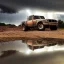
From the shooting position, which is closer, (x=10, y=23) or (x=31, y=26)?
(x=10, y=23)

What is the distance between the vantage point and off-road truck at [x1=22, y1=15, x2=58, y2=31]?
37.6ft

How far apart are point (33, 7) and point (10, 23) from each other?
4.78 ft

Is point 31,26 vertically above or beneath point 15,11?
beneath

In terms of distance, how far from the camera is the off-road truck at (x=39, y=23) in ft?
37.6

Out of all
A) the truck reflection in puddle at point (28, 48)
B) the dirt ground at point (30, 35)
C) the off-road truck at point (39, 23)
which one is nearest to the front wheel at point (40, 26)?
the off-road truck at point (39, 23)

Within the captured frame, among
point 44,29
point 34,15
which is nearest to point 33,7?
point 34,15

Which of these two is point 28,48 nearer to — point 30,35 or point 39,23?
point 30,35

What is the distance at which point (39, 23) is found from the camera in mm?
11695

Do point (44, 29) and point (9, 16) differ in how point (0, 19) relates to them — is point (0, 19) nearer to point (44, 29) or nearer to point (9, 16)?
point (9, 16)

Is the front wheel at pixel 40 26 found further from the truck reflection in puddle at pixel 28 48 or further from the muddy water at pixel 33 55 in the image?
the muddy water at pixel 33 55

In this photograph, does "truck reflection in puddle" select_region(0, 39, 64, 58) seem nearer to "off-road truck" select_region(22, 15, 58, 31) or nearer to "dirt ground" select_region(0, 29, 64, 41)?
"dirt ground" select_region(0, 29, 64, 41)

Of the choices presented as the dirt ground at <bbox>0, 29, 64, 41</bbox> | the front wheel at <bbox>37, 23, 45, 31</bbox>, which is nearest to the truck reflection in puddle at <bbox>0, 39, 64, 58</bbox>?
the dirt ground at <bbox>0, 29, 64, 41</bbox>

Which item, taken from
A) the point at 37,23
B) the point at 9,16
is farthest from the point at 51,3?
the point at 9,16

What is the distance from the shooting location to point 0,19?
11.0 m
